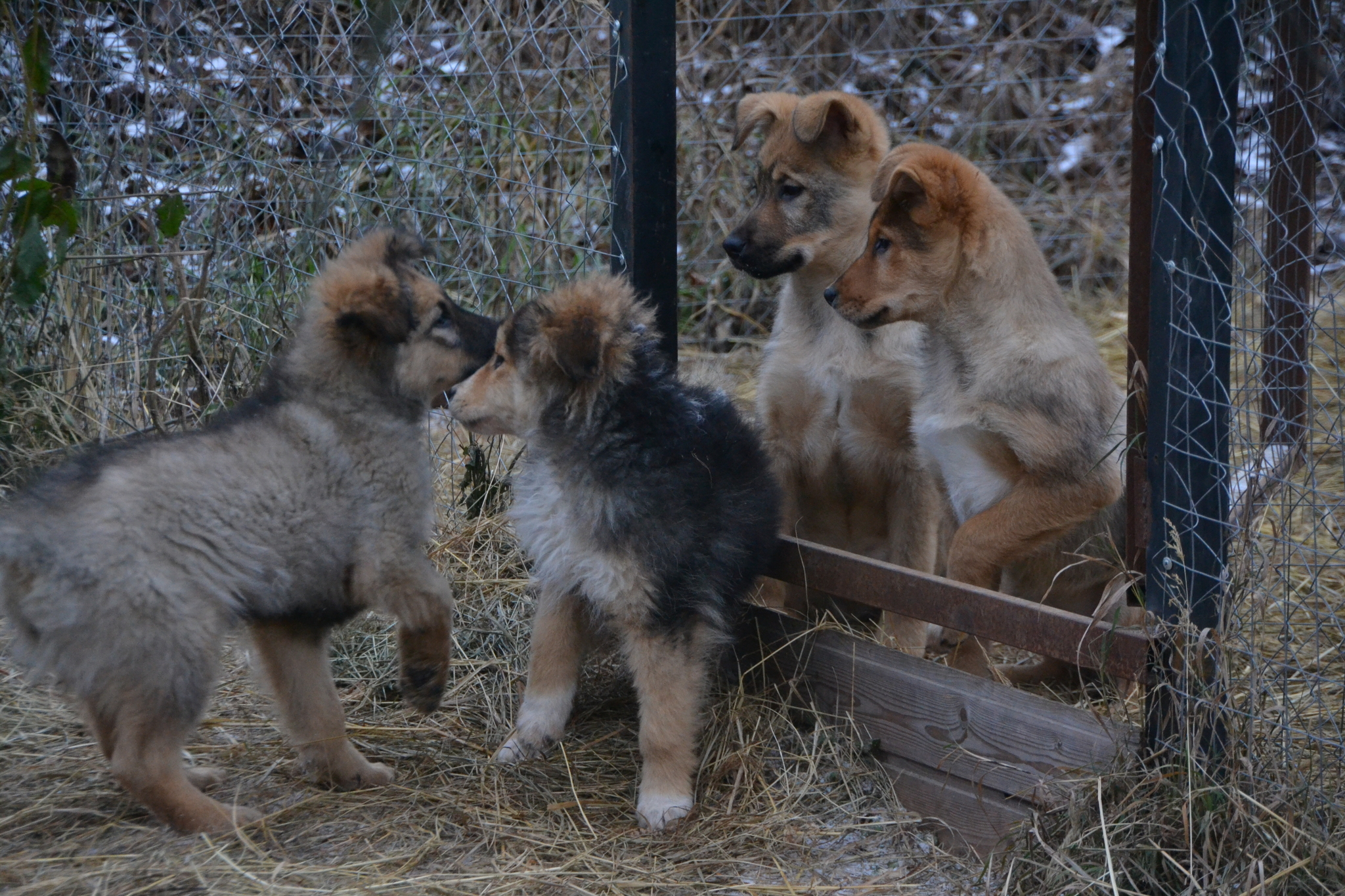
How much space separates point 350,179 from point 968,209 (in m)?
3.23

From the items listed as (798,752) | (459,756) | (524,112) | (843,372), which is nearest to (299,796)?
(459,756)

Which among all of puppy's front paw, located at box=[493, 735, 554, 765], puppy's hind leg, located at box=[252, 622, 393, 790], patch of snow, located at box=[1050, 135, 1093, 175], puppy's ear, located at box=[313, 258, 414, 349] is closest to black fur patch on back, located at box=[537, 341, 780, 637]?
puppy's ear, located at box=[313, 258, 414, 349]

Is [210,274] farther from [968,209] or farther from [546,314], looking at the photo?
[968,209]

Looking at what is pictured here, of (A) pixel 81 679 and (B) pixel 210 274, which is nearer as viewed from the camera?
(A) pixel 81 679

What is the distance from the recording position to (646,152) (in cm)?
396

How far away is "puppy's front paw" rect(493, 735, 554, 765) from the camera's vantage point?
3.65 meters

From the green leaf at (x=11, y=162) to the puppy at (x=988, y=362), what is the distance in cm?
279

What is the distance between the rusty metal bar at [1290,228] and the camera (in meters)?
2.69

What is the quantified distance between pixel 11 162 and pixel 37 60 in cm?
36

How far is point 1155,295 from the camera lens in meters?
→ 2.64

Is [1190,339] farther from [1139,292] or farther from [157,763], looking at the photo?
[157,763]

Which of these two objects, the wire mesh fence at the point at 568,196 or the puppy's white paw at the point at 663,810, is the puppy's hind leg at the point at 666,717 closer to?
the puppy's white paw at the point at 663,810

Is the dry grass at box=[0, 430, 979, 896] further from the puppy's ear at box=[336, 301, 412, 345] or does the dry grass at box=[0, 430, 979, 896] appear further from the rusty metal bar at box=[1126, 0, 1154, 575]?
the puppy's ear at box=[336, 301, 412, 345]

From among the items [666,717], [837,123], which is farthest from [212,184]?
[666,717]
